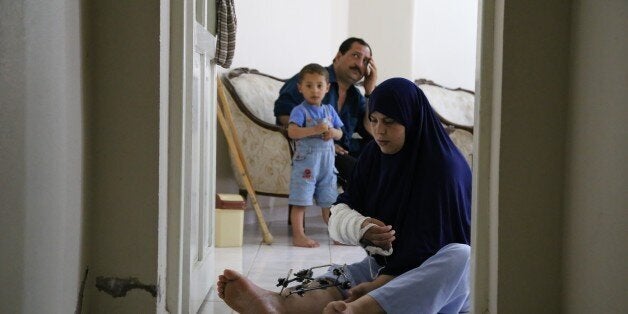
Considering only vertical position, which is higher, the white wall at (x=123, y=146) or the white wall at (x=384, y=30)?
the white wall at (x=384, y=30)

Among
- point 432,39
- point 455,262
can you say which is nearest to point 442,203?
point 455,262

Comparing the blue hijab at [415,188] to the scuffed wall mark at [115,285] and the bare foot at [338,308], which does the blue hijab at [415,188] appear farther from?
the scuffed wall mark at [115,285]

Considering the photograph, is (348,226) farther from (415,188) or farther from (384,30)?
(384,30)

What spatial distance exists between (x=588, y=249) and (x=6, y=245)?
105 centimetres

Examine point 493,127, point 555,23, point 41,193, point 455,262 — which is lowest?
point 455,262

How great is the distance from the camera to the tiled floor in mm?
3018

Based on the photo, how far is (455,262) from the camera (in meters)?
2.11

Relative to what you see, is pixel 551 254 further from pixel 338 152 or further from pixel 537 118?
pixel 338 152

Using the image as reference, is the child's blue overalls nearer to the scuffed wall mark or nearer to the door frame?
the door frame

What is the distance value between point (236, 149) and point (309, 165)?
0.44 m

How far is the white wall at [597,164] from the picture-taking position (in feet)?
4.26

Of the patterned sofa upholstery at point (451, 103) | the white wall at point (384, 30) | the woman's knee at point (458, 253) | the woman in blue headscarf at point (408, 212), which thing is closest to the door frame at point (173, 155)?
the woman in blue headscarf at point (408, 212)

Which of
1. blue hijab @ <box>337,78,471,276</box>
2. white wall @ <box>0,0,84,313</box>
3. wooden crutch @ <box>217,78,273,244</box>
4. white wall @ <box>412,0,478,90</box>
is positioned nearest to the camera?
white wall @ <box>0,0,84,313</box>

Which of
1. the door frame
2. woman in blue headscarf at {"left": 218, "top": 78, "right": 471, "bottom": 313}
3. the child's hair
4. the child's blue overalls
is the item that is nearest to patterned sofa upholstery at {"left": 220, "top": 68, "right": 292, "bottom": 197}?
the child's blue overalls
